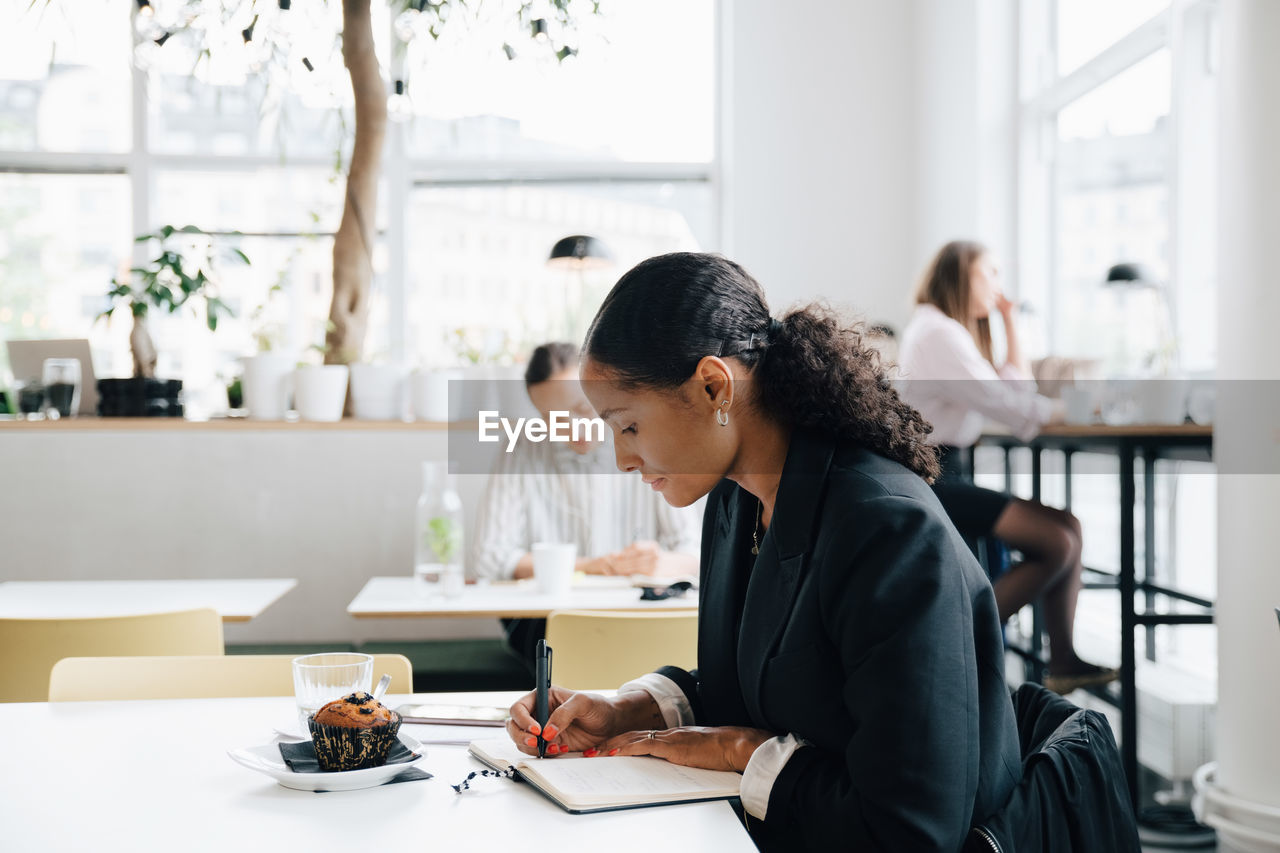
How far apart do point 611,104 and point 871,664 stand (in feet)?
18.6

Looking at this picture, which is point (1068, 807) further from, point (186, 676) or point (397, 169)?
point (397, 169)

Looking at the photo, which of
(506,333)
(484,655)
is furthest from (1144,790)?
(506,333)

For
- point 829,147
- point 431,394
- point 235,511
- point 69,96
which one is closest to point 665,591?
point 431,394

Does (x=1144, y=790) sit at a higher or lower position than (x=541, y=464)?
lower

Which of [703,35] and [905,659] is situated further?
[703,35]

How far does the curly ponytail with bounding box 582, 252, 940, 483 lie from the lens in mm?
1333

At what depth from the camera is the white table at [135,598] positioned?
8.65 ft

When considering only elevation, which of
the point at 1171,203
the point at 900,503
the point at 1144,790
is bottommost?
the point at 1144,790

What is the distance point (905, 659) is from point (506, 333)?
201 inches

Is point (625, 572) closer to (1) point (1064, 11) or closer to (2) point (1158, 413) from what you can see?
(2) point (1158, 413)

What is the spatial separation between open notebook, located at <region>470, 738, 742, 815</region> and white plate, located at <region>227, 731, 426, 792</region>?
0.40 ft

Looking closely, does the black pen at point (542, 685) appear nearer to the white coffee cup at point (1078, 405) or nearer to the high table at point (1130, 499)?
the high table at point (1130, 499)

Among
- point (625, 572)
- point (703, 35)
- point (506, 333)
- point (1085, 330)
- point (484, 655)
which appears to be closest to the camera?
point (625, 572)

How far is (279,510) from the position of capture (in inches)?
150
